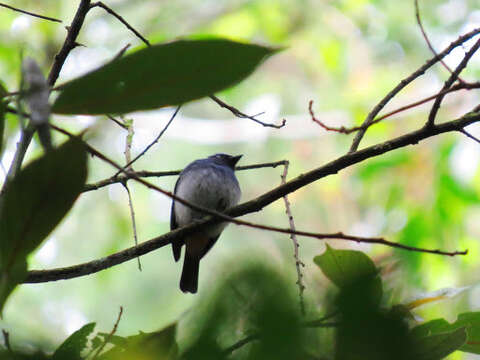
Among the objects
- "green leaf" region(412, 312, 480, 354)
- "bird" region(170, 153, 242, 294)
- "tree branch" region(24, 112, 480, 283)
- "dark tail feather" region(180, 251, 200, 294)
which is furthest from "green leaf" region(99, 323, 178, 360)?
"dark tail feather" region(180, 251, 200, 294)

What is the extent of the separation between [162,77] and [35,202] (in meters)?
0.24

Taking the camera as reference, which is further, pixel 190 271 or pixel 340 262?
pixel 190 271

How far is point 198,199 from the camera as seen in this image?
13.8ft

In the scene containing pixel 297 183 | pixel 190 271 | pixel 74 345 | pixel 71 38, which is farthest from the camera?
pixel 190 271

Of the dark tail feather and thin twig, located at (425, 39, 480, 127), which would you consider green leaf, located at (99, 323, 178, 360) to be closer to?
thin twig, located at (425, 39, 480, 127)

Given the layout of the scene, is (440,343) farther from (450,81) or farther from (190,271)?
(190,271)

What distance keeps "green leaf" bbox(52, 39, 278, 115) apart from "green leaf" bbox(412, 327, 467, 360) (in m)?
0.41

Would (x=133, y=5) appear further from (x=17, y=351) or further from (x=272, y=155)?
(x=17, y=351)

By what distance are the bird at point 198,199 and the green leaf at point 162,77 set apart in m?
3.14

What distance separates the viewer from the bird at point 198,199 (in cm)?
422

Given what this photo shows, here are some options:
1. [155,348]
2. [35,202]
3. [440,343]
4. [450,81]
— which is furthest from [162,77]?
[450,81]

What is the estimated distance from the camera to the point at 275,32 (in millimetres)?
9070

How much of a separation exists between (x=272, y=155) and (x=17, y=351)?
8.01m

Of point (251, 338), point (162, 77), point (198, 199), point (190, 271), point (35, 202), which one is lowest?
point (251, 338)
